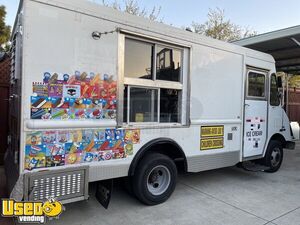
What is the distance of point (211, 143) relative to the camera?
4863 millimetres

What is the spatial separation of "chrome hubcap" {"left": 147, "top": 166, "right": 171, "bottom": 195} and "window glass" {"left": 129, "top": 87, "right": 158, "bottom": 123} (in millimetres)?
832

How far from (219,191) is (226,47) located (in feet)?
9.00

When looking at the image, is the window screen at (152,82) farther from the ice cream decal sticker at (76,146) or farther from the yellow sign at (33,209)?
the yellow sign at (33,209)

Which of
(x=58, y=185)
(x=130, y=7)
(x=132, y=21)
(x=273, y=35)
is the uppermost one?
(x=130, y=7)

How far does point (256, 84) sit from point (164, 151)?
2851 millimetres

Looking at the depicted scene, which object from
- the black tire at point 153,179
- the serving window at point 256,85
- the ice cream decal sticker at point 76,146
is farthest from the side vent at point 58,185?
the serving window at point 256,85

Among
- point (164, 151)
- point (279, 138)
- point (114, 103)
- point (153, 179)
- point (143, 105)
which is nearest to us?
point (114, 103)

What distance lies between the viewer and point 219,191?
4.99m

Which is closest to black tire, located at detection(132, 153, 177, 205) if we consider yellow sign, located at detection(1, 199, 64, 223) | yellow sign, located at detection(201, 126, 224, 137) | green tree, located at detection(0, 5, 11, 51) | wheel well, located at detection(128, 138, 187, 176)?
wheel well, located at detection(128, 138, 187, 176)

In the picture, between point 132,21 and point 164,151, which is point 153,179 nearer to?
point 164,151

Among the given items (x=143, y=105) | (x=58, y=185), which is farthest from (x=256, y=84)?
(x=58, y=185)

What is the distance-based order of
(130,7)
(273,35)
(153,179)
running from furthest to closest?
(130,7)
(273,35)
(153,179)

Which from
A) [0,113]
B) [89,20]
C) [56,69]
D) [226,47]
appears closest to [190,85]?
[226,47]

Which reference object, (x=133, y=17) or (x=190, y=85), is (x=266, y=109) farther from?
(x=133, y=17)
